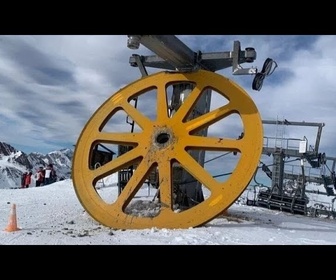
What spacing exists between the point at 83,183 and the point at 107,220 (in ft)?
4.52

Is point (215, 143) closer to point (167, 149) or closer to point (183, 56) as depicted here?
point (167, 149)

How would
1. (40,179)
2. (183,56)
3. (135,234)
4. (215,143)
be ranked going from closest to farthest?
(135,234), (215,143), (183,56), (40,179)

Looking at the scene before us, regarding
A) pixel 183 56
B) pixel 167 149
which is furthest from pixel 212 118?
pixel 183 56

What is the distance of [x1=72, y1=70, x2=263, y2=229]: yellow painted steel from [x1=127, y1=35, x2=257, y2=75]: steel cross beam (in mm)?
431

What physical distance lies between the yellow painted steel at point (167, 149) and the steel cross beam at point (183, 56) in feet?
1.41

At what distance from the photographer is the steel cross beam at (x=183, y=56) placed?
728 centimetres

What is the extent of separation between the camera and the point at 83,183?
356 inches

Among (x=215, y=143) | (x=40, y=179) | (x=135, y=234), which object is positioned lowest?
(x=40, y=179)

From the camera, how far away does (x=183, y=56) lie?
8789mm

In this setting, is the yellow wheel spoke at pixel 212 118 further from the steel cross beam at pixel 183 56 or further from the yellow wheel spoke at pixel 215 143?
the steel cross beam at pixel 183 56

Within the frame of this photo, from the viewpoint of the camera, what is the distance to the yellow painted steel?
7695 millimetres

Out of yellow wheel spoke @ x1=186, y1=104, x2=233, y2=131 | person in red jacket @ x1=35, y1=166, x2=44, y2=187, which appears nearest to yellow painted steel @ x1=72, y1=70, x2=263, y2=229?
yellow wheel spoke @ x1=186, y1=104, x2=233, y2=131

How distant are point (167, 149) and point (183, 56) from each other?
2315 millimetres

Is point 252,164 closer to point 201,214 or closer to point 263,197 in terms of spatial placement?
point 201,214
